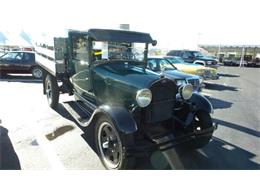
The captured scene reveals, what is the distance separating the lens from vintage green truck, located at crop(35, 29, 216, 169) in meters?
3.07

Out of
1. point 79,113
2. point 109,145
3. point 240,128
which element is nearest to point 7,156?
point 79,113

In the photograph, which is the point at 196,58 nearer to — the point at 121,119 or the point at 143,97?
the point at 143,97

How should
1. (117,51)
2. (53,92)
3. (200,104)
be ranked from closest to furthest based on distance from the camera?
1. (200,104)
2. (117,51)
3. (53,92)

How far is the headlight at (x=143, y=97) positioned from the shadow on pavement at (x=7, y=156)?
2.08m

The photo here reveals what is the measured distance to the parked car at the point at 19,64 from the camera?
35.3ft

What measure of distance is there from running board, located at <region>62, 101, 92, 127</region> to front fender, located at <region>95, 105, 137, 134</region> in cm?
87

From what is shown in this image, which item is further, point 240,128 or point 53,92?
point 53,92

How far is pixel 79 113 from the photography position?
14.8 feet

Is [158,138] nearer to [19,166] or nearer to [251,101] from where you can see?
[19,166]

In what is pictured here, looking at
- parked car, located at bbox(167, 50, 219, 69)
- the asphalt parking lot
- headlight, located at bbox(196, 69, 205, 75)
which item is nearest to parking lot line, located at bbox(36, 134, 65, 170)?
the asphalt parking lot

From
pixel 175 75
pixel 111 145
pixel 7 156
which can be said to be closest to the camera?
pixel 111 145

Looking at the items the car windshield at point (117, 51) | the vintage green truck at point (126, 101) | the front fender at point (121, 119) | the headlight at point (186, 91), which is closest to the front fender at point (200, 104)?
the vintage green truck at point (126, 101)

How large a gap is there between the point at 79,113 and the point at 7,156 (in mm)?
1576

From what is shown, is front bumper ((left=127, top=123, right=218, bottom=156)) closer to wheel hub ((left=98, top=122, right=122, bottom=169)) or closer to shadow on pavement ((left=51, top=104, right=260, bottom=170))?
wheel hub ((left=98, top=122, right=122, bottom=169))
